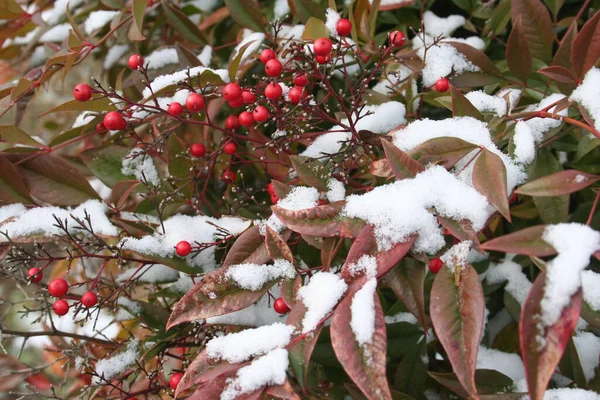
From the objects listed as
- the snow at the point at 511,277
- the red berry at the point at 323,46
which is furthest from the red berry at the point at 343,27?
the snow at the point at 511,277

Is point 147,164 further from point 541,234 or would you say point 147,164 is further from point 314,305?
point 541,234

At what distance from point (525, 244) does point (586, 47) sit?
43 cm

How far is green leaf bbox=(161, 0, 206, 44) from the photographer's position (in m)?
1.28

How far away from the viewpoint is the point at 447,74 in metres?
1.04

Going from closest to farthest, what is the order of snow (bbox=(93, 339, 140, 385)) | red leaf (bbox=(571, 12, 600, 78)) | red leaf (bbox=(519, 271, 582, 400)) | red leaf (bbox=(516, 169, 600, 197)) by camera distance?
red leaf (bbox=(519, 271, 582, 400)), red leaf (bbox=(516, 169, 600, 197)), red leaf (bbox=(571, 12, 600, 78)), snow (bbox=(93, 339, 140, 385))

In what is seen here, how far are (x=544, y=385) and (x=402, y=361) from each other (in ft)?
1.36

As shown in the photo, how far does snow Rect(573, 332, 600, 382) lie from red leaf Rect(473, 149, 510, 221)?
16.2 inches

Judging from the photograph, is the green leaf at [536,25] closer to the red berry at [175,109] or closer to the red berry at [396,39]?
the red berry at [396,39]

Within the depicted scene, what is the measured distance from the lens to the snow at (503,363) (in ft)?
3.05

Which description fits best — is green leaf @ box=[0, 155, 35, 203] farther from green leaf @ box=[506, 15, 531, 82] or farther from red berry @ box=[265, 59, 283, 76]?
green leaf @ box=[506, 15, 531, 82]

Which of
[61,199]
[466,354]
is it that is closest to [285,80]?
[61,199]

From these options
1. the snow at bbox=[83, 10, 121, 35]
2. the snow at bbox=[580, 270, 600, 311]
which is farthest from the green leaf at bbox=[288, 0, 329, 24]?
the snow at bbox=[580, 270, 600, 311]

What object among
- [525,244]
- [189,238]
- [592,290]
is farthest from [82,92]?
[592,290]

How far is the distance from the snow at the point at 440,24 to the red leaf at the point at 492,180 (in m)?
0.63
